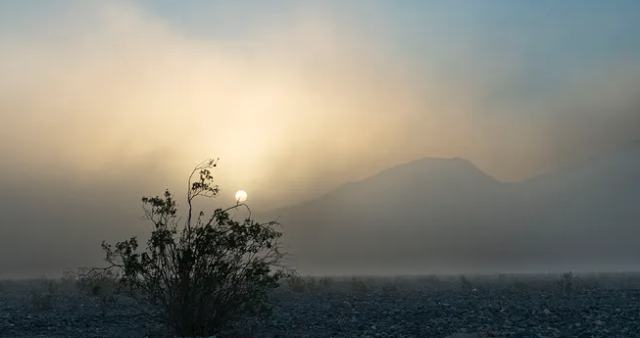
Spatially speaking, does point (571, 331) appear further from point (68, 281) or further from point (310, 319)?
point (68, 281)

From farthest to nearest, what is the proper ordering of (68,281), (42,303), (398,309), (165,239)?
(68,281) < (42,303) < (398,309) < (165,239)

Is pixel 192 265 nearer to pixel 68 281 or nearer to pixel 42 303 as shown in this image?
pixel 42 303

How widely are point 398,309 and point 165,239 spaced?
515 inches

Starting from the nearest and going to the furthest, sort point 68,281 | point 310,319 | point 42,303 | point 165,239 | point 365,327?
1. point 165,239
2. point 365,327
3. point 310,319
4. point 42,303
5. point 68,281

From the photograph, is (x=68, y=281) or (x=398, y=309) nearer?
(x=398, y=309)

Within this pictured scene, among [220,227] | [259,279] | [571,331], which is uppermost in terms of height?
[220,227]

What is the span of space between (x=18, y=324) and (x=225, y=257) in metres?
10.3

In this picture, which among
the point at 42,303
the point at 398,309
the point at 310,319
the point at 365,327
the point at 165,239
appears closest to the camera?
the point at 165,239

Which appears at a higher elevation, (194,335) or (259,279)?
(259,279)

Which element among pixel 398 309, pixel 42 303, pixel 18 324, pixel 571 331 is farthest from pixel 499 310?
pixel 42 303

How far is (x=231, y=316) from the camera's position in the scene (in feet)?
71.5

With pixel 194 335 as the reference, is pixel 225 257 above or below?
above

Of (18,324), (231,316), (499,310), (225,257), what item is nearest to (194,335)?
(231,316)

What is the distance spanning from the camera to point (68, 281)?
60500mm
